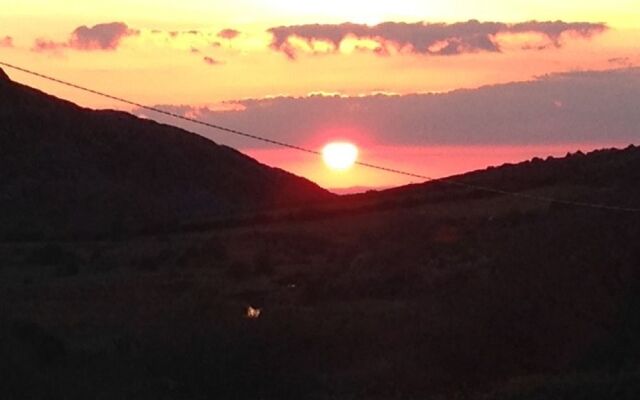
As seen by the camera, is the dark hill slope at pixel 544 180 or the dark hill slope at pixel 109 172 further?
the dark hill slope at pixel 109 172

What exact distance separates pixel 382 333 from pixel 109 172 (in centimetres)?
8805

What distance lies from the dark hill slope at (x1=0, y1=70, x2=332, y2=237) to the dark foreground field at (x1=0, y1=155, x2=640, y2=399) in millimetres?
58590

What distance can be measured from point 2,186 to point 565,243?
263 ft

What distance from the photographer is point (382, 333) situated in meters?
31.7

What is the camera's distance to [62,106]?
416ft

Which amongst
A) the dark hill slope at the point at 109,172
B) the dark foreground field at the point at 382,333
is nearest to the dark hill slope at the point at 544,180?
the dark hill slope at the point at 109,172

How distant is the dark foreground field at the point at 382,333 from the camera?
83.6 ft

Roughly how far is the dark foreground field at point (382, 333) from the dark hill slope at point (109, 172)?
192 feet

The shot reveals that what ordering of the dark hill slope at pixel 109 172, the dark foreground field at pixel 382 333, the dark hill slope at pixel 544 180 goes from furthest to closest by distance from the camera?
the dark hill slope at pixel 109 172 < the dark hill slope at pixel 544 180 < the dark foreground field at pixel 382 333

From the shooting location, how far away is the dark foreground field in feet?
83.6

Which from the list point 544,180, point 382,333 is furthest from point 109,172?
point 382,333

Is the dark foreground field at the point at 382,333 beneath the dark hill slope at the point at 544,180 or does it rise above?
beneath

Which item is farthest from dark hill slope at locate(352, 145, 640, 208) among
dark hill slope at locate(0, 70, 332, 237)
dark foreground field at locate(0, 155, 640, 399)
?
dark foreground field at locate(0, 155, 640, 399)

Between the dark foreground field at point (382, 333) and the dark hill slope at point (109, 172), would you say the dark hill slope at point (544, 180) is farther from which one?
the dark foreground field at point (382, 333)
